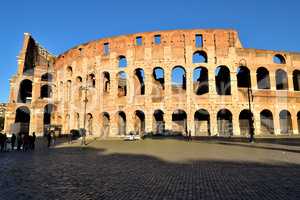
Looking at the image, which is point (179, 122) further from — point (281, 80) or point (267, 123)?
point (281, 80)

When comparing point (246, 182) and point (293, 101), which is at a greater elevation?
point (293, 101)

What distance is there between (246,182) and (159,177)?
2196mm

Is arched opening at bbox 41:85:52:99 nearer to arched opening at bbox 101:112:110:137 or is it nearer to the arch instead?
arched opening at bbox 101:112:110:137

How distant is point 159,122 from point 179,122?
7.93 feet

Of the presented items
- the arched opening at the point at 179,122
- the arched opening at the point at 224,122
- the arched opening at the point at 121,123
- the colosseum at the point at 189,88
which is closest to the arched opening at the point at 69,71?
the colosseum at the point at 189,88

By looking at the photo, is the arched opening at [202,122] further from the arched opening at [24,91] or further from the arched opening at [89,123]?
the arched opening at [24,91]

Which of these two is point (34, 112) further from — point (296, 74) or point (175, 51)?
point (296, 74)

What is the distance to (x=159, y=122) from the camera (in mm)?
31422

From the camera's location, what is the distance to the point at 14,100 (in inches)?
1507

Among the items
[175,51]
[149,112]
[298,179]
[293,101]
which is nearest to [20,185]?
[298,179]

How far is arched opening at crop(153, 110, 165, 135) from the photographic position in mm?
30234

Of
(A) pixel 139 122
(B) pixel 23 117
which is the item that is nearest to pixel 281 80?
(A) pixel 139 122

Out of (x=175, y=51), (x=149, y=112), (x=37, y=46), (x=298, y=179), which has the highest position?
(x=37, y=46)

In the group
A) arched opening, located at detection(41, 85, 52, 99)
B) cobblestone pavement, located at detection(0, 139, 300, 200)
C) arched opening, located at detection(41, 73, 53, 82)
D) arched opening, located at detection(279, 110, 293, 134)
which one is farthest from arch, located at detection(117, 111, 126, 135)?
cobblestone pavement, located at detection(0, 139, 300, 200)
